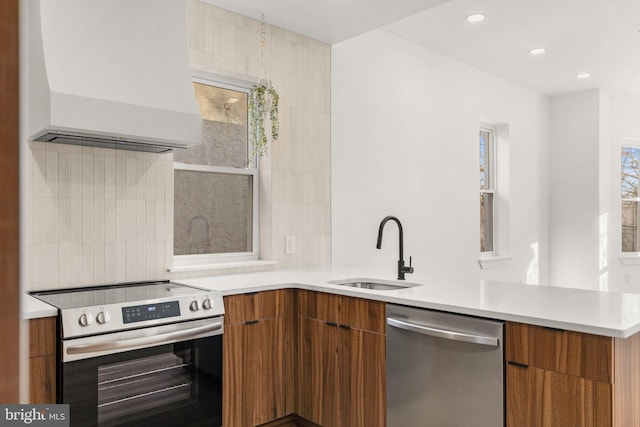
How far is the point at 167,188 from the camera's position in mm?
2717

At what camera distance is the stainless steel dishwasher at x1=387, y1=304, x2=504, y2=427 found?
1845 millimetres

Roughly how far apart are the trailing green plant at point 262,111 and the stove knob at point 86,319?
1496mm

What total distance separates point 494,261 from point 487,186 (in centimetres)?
90

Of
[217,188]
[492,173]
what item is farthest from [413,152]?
[217,188]

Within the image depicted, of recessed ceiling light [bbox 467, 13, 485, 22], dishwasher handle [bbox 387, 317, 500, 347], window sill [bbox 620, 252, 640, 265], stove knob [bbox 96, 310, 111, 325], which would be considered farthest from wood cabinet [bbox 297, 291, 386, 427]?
window sill [bbox 620, 252, 640, 265]

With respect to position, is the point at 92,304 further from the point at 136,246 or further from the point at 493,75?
the point at 493,75

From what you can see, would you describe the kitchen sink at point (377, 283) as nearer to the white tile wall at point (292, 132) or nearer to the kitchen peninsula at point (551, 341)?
the kitchen peninsula at point (551, 341)

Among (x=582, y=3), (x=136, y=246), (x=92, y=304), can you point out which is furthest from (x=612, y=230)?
(x=92, y=304)

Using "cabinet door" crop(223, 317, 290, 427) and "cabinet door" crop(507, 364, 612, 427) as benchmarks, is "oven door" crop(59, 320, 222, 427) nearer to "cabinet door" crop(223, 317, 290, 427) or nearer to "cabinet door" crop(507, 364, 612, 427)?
"cabinet door" crop(223, 317, 290, 427)

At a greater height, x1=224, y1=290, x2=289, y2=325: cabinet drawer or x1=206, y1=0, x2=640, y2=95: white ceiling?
x1=206, y1=0, x2=640, y2=95: white ceiling

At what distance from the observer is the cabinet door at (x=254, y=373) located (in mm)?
2367

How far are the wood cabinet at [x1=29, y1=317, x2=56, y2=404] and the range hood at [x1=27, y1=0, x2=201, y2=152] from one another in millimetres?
774

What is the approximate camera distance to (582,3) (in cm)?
349

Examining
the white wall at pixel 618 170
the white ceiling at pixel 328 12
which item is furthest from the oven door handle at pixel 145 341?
the white wall at pixel 618 170
